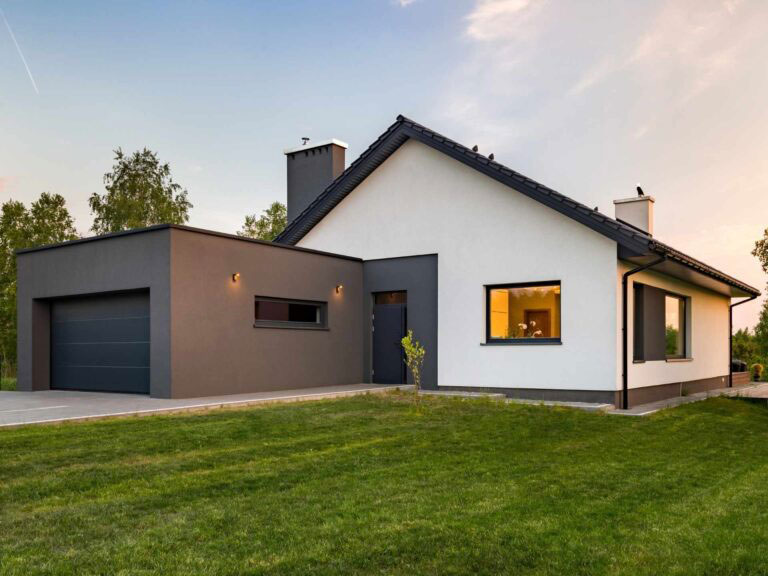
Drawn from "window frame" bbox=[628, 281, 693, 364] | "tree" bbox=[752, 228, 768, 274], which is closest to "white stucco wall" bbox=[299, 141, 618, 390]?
"window frame" bbox=[628, 281, 693, 364]

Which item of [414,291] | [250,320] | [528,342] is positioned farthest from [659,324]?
[250,320]

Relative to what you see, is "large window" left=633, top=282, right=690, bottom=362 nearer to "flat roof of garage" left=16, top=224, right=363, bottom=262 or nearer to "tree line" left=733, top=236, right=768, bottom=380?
"flat roof of garage" left=16, top=224, right=363, bottom=262

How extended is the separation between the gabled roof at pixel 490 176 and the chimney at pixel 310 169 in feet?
7.74

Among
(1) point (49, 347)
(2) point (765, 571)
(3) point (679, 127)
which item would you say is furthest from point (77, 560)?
(3) point (679, 127)

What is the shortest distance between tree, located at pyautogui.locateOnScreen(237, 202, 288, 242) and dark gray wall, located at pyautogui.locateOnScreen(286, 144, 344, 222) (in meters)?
20.2

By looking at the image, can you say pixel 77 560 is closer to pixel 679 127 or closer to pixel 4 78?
pixel 679 127

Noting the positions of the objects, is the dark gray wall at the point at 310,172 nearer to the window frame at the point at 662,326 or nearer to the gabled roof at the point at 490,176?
the gabled roof at the point at 490,176

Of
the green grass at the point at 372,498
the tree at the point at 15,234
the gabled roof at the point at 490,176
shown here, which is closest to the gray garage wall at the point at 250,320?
the gabled roof at the point at 490,176

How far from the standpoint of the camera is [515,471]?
607 cm

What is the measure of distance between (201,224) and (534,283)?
1179 inches

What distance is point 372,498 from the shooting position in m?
4.92

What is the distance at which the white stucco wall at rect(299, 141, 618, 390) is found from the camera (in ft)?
38.7

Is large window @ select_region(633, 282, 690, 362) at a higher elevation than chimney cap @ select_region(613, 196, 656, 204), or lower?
lower

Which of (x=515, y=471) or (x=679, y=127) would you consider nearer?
(x=515, y=471)
